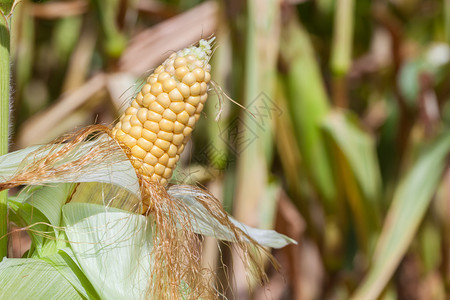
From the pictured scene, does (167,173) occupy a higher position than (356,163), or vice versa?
(167,173)

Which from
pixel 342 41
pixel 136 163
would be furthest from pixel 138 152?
pixel 342 41

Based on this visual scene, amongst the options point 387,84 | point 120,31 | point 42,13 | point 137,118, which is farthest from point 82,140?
point 387,84

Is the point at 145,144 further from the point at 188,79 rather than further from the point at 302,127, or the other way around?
the point at 302,127

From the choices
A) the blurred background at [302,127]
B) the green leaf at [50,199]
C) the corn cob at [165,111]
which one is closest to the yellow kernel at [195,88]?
the corn cob at [165,111]

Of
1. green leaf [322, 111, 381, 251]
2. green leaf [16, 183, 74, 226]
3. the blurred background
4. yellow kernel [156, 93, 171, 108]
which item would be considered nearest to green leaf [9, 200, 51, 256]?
green leaf [16, 183, 74, 226]

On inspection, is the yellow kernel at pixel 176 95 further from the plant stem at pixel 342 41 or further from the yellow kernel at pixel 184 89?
the plant stem at pixel 342 41

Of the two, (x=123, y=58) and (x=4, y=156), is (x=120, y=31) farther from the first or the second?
(x=4, y=156)
